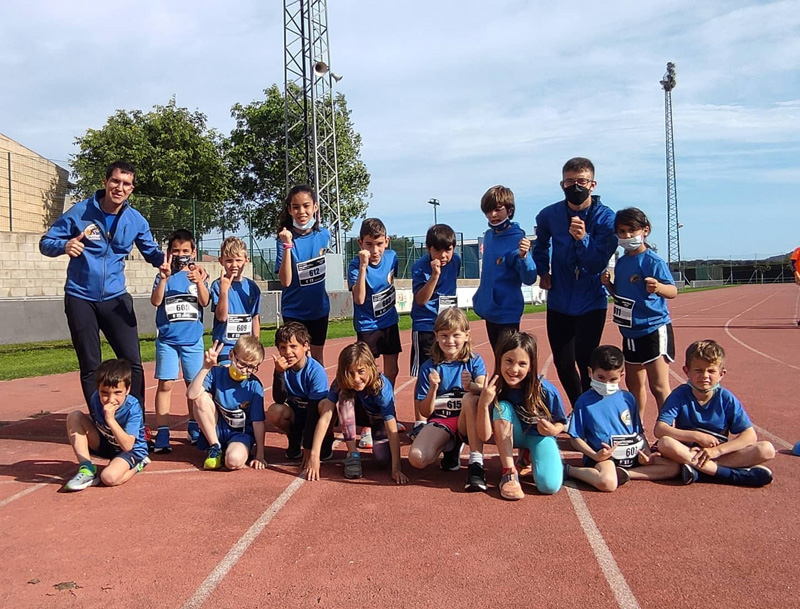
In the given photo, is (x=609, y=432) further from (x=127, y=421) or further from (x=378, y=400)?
(x=127, y=421)

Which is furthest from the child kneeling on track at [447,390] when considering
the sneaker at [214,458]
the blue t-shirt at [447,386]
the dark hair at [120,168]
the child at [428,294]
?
the dark hair at [120,168]

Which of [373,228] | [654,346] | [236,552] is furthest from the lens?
[373,228]

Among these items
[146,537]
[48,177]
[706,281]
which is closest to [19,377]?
[146,537]

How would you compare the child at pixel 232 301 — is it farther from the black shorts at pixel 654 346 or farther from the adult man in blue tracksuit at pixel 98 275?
the black shorts at pixel 654 346

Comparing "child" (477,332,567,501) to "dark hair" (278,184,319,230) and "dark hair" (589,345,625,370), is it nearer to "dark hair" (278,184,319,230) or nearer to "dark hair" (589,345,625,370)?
"dark hair" (589,345,625,370)

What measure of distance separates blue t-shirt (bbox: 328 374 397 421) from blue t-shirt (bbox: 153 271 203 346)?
5.06ft

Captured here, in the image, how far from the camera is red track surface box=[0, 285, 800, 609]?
2.64 m

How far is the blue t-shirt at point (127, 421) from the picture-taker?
4402 mm

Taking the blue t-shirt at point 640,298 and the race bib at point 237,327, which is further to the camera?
the race bib at point 237,327

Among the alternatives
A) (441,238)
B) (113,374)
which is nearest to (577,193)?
(441,238)

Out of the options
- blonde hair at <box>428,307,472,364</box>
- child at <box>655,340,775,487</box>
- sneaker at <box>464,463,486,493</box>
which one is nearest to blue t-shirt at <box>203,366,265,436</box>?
blonde hair at <box>428,307,472,364</box>

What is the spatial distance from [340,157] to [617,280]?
30.7 m

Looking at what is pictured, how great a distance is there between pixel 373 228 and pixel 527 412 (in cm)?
194

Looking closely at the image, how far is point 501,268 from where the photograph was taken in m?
4.80
